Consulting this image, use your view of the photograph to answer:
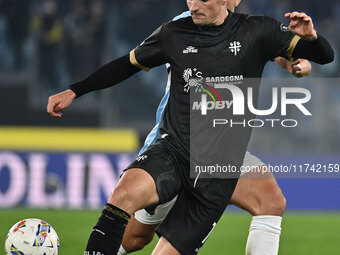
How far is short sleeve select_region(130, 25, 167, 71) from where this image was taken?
4.52m

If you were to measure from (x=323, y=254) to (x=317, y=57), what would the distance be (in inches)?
119

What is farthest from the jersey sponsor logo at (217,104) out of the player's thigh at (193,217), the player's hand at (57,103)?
the player's hand at (57,103)

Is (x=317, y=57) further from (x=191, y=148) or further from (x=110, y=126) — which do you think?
(x=110, y=126)

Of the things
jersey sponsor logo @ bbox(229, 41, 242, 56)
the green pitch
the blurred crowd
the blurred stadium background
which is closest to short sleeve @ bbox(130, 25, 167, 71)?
jersey sponsor logo @ bbox(229, 41, 242, 56)

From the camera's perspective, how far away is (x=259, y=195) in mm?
4875

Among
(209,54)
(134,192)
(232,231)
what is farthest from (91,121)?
(134,192)

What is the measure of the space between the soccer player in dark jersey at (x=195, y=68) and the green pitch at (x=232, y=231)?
2052 millimetres

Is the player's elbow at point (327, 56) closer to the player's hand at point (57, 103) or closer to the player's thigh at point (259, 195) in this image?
the player's thigh at point (259, 195)

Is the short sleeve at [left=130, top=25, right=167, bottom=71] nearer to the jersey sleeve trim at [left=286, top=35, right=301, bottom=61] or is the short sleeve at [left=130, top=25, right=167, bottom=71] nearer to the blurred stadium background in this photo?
the jersey sleeve trim at [left=286, top=35, right=301, bottom=61]

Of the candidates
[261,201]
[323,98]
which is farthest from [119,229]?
[323,98]

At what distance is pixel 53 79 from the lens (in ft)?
37.4

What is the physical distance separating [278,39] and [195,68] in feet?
1.65

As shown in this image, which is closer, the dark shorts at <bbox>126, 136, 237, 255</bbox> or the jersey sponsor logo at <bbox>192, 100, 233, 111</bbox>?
the dark shorts at <bbox>126, 136, 237, 255</bbox>

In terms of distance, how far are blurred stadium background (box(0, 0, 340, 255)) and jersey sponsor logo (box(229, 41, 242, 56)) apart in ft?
15.3
